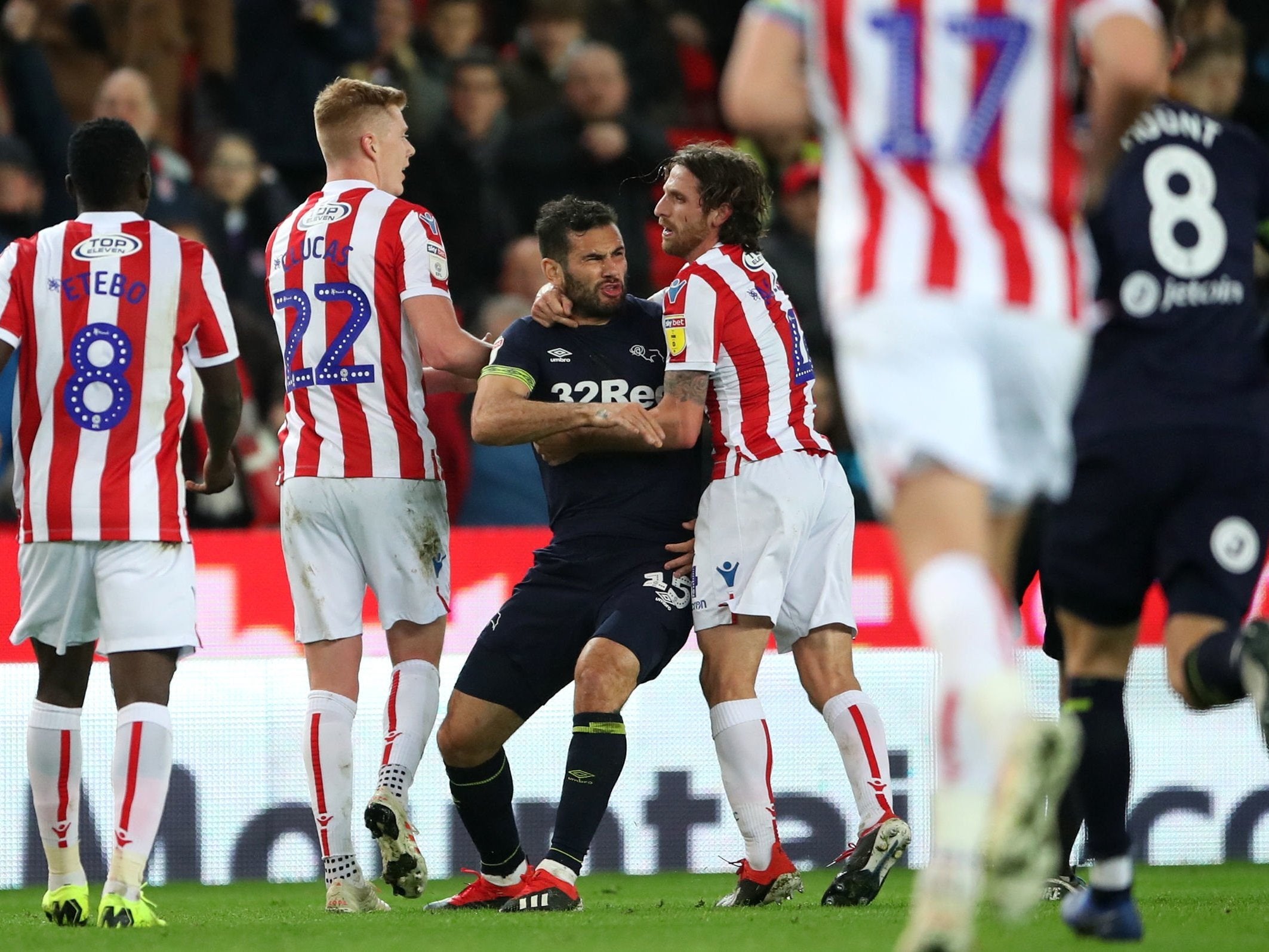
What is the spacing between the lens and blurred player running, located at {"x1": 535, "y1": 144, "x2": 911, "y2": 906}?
549 cm

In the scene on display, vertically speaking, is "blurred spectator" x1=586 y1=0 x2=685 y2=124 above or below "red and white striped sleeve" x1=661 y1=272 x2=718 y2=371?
above

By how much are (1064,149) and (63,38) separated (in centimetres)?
868

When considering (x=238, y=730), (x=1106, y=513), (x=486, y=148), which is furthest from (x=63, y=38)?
(x=1106, y=513)

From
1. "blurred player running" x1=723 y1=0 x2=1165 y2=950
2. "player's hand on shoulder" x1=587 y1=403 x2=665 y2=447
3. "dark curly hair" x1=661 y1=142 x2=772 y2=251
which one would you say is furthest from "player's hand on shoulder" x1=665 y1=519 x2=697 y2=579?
"blurred player running" x1=723 y1=0 x2=1165 y2=950

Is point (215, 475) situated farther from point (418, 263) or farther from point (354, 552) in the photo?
point (418, 263)

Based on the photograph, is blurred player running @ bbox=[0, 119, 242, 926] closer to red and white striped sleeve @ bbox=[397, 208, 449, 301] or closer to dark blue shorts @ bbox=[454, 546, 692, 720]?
red and white striped sleeve @ bbox=[397, 208, 449, 301]

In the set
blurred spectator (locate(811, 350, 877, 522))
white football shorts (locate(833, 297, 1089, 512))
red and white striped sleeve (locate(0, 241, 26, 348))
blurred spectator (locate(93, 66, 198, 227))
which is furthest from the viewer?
blurred spectator (locate(93, 66, 198, 227))

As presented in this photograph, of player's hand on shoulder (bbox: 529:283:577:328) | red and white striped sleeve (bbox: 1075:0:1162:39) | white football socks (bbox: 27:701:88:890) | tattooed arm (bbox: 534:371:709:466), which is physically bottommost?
white football socks (bbox: 27:701:88:890)

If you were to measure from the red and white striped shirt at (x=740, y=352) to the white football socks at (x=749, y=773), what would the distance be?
2.41 ft

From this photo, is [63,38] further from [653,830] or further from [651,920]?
[651,920]

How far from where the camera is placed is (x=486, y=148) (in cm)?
1064

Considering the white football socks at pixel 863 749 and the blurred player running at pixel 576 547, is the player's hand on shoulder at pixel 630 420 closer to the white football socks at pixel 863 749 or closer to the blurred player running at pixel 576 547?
the blurred player running at pixel 576 547

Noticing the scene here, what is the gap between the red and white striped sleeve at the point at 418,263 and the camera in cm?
576

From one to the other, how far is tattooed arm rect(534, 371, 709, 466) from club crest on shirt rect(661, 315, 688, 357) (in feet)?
0.22
